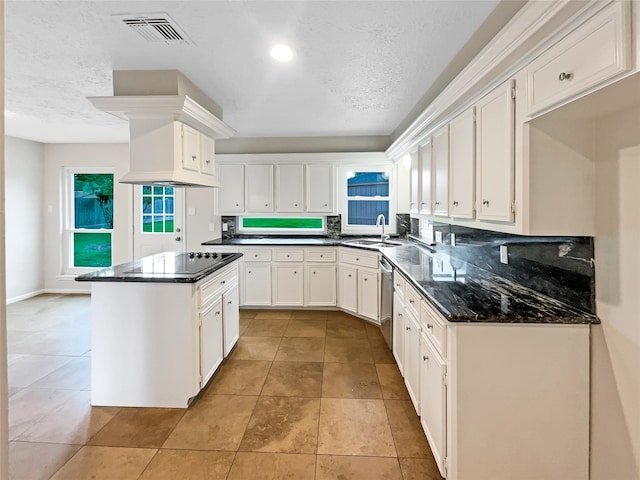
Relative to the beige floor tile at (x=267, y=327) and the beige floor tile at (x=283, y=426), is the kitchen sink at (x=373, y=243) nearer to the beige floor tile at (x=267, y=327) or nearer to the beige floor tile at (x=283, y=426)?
the beige floor tile at (x=267, y=327)

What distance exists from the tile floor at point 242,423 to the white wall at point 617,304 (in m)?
0.84

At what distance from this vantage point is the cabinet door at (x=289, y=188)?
5082 mm

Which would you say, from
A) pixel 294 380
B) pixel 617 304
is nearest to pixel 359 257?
pixel 294 380

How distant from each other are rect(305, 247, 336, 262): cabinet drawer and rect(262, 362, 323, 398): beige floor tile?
1.78 m

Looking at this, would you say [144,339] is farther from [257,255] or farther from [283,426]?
[257,255]

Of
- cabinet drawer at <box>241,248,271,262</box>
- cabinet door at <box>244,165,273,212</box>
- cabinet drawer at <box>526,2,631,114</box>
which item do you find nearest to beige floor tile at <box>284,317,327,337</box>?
cabinet drawer at <box>241,248,271,262</box>

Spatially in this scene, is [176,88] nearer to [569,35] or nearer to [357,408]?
[569,35]

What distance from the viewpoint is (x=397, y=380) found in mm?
2840

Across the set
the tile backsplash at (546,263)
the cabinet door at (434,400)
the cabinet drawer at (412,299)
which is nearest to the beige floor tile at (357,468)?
the cabinet door at (434,400)

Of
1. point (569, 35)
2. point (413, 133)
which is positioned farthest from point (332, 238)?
point (569, 35)

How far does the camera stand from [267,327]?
13.6ft

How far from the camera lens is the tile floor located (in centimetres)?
189

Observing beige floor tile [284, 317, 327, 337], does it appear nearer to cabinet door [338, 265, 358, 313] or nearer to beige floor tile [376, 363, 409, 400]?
cabinet door [338, 265, 358, 313]

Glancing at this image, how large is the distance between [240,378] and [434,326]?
179cm
